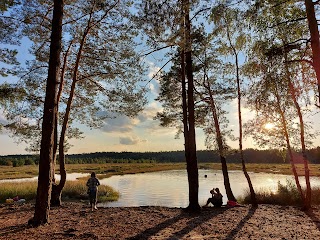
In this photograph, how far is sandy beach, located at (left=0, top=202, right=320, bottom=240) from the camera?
9195mm

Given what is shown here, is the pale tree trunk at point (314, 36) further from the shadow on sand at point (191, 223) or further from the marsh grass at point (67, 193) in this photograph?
the marsh grass at point (67, 193)

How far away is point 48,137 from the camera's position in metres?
10.1

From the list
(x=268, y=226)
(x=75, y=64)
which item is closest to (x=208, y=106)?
(x=75, y=64)

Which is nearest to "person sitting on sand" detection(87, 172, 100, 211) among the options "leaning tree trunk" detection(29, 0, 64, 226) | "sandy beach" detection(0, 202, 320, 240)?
"sandy beach" detection(0, 202, 320, 240)

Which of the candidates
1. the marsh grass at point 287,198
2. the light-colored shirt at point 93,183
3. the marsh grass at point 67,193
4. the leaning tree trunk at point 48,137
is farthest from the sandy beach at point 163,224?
the marsh grass at point 67,193

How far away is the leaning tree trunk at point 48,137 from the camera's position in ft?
32.9

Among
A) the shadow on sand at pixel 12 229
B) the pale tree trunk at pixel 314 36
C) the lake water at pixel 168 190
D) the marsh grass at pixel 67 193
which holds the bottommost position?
the lake water at pixel 168 190

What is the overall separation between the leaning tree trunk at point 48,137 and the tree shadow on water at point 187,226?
3.42m

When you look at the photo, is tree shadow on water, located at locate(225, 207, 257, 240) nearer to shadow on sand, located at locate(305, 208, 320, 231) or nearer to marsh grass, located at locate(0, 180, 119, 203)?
shadow on sand, located at locate(305, 208, 320, 231)

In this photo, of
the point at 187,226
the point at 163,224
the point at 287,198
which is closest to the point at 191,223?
the point at 187,226

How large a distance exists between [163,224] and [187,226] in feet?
2.89

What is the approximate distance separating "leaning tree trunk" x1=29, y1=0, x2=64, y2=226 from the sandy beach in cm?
56

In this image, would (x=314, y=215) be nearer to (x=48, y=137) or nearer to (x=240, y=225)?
(x=240, y=225)

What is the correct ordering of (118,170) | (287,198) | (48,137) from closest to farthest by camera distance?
(48,137) → (287,198) → (118,170)
